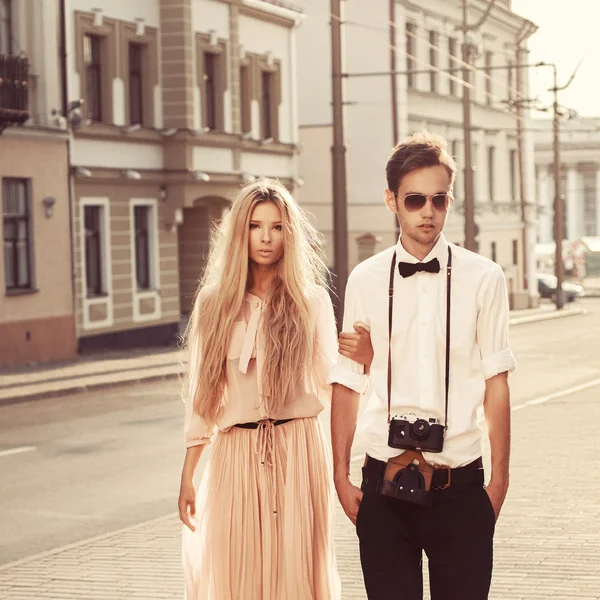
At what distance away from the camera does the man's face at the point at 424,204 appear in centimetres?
442

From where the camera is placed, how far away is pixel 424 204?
14.5ft

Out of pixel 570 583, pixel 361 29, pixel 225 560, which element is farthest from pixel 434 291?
pixel 361 29

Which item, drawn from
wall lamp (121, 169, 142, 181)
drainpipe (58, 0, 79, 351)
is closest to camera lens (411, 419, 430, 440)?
drainpipe (58, 0, 79, 351)

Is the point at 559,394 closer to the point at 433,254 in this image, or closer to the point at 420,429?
the point at 433,254

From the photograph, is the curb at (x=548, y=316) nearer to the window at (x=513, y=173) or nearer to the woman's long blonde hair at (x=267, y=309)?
the window at (x=513, y=173)

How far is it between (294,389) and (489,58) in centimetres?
5159

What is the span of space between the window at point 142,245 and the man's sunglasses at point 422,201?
88.7 feet

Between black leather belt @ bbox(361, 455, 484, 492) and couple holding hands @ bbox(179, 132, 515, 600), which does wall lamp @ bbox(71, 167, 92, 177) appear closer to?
couple holding hands @ bbox(179, 132, 515, 600)

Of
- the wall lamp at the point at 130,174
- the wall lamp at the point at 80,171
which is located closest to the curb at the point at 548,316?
the wall lamp at the point at 130,174

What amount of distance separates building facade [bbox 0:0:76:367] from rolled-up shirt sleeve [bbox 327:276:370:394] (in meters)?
21.8

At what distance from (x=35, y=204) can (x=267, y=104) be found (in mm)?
10897

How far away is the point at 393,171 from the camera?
450 centimetres

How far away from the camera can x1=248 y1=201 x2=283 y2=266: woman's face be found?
16.8ft

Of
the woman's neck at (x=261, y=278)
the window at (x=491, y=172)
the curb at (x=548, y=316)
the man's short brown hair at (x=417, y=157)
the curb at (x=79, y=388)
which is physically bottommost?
the curb at (x=548, y=316)
